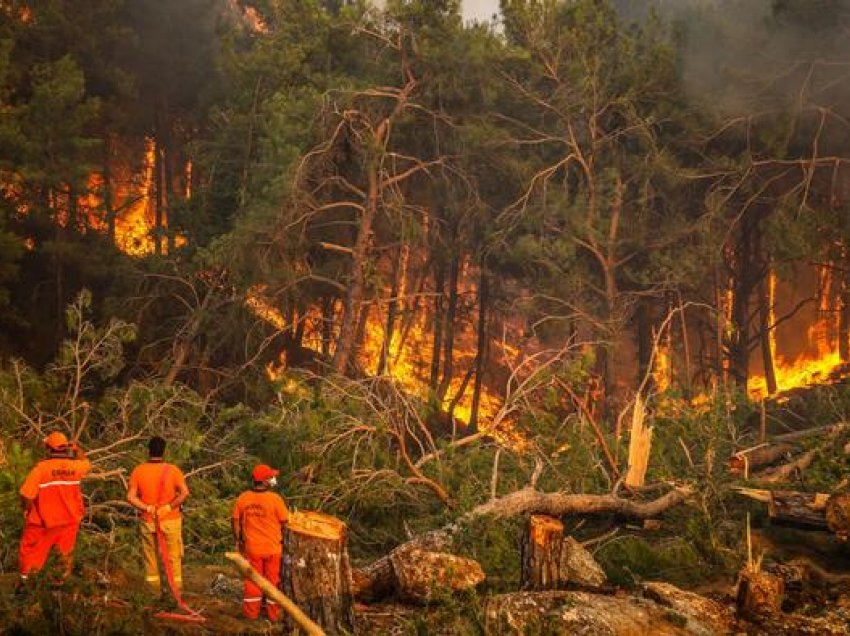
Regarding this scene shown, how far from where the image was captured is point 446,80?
62.0ft

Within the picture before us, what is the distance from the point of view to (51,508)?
21.1ft

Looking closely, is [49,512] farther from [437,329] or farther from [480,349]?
[437,329]

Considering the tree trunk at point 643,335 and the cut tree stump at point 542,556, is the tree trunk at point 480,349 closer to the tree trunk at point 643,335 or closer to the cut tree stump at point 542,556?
the tree trunk at point 643,335

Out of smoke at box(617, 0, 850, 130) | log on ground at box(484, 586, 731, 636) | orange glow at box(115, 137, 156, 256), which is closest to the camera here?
log on ground at box(484, 586, 731, 636)

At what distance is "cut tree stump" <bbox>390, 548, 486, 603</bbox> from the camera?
6672 millimetres

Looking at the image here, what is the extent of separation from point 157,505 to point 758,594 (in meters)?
4.85

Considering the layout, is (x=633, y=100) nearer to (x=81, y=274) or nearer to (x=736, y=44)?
(x=736, y=44)

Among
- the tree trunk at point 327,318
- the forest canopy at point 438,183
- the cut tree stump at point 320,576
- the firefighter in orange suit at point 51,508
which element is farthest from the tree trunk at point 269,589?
the tree trunk at point 327,318

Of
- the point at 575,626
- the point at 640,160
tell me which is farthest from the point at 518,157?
the point at 575,626

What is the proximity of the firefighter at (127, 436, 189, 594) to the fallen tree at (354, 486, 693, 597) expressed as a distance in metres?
1.60

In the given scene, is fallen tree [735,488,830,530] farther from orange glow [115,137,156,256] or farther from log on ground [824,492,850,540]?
orange glow [115,137,156,256]

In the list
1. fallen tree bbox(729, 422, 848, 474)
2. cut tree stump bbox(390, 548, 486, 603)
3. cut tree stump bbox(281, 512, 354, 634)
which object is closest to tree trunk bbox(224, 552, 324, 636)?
cut tree stump bbox(281, 512, 354, 634)

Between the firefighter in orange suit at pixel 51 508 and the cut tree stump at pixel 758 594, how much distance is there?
5.31 meters

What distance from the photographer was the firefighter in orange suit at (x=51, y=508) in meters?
6.40
